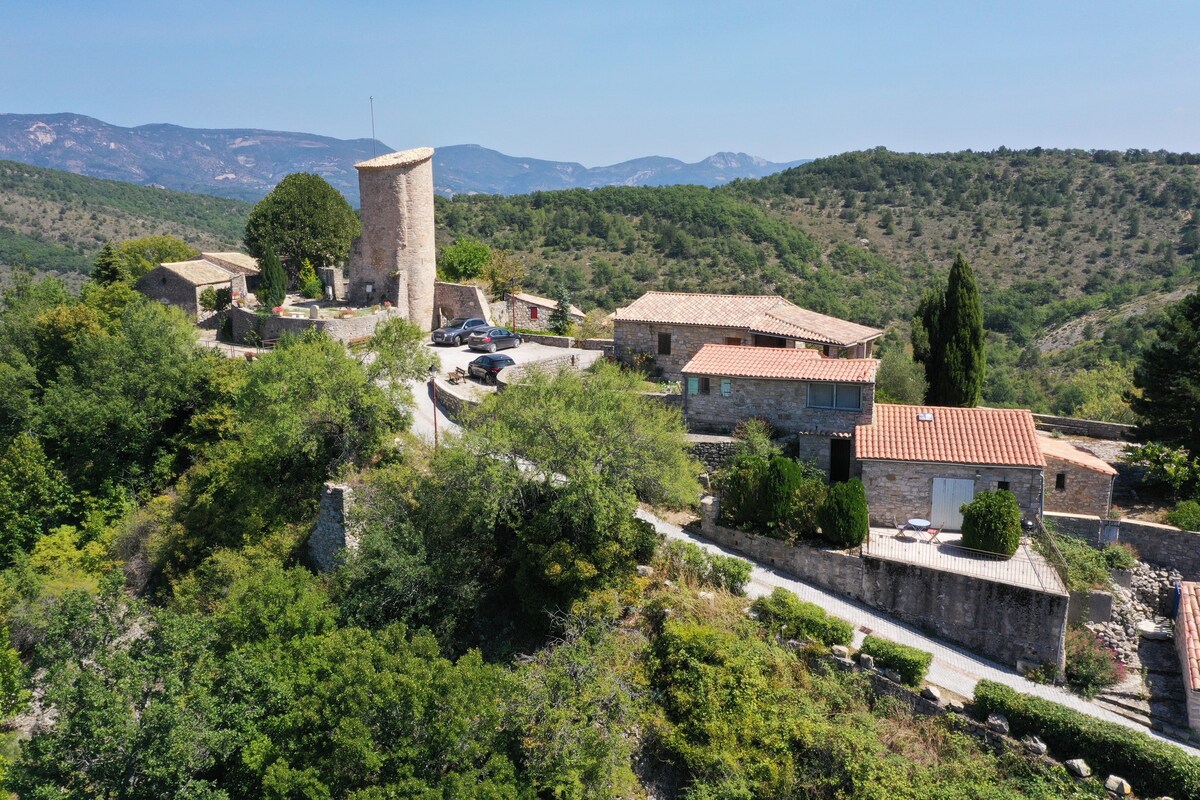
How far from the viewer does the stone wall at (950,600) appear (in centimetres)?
1716

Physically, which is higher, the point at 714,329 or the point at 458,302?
the point at 458,302

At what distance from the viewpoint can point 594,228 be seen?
72.4m

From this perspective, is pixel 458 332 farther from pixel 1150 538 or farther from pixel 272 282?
pixel 1150 538

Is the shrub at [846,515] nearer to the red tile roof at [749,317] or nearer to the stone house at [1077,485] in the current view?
the stone house at [1077,485]

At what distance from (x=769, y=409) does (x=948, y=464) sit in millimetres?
5299

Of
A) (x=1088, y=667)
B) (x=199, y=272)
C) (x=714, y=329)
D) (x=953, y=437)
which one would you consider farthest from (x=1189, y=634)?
(x=199, y=272)

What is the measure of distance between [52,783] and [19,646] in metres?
12.5

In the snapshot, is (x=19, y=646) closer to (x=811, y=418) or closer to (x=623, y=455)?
(x=623, y=455)

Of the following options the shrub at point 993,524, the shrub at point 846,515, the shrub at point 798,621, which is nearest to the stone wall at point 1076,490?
the shrub at point 993,524

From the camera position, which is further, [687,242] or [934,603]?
[687,242]

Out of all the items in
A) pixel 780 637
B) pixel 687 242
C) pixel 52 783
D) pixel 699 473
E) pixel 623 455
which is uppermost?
pixel 687 242

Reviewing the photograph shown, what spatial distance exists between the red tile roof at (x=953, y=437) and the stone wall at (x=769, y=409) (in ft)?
2.63

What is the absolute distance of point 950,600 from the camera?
18.0 metres

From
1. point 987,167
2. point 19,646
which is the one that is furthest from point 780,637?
point 987,167
